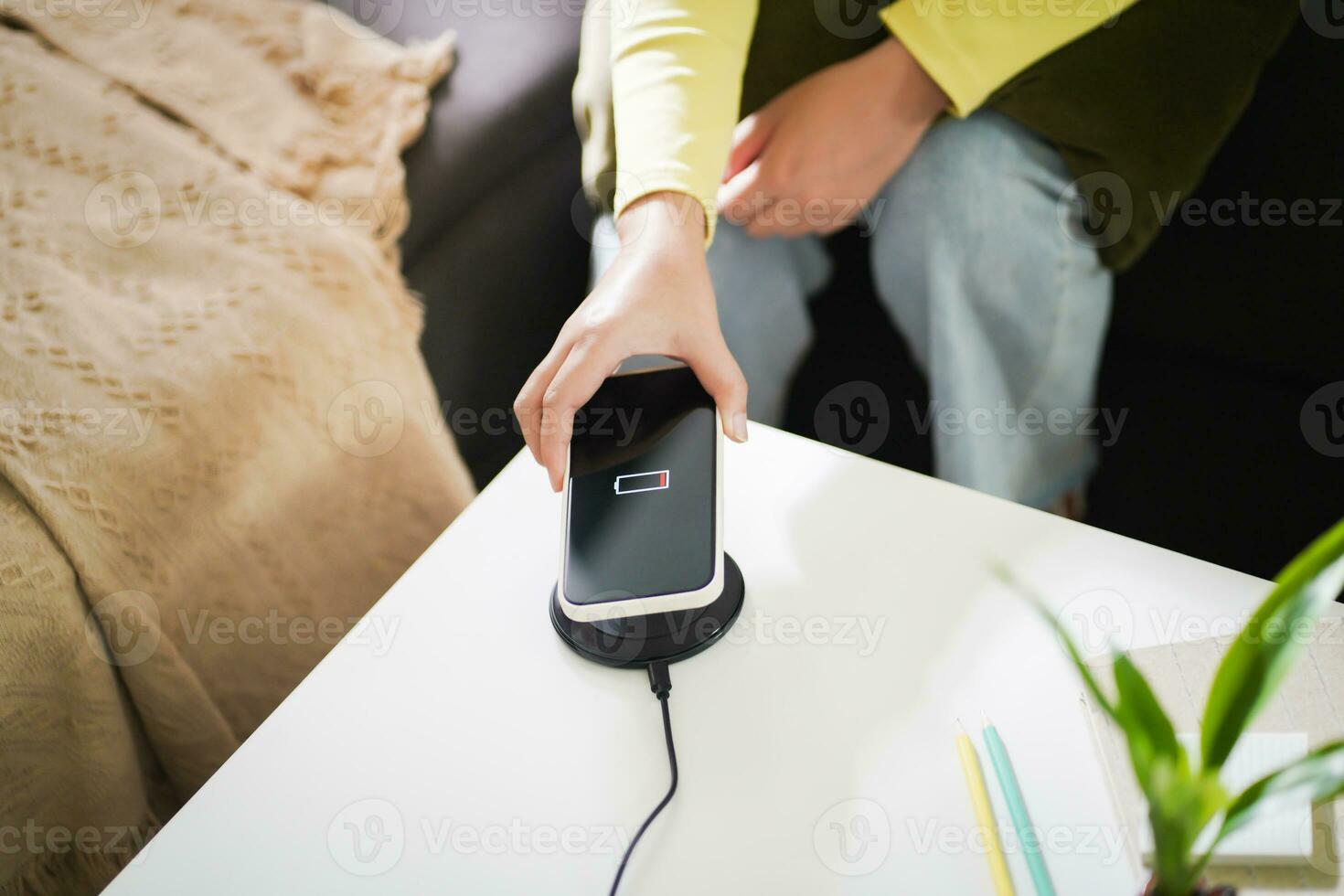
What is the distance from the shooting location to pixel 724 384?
0.55 metres

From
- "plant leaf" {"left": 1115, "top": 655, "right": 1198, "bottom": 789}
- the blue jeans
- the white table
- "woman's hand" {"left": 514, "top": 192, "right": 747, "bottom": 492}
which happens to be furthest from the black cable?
the blue jeans

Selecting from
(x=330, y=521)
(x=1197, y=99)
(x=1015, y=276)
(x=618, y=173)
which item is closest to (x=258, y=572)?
(x=330, y=521)

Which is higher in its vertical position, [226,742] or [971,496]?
[971,496]

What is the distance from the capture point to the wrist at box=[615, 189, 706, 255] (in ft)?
1.93

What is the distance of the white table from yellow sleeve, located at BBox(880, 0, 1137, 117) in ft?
1.13

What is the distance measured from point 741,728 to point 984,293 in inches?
19.2

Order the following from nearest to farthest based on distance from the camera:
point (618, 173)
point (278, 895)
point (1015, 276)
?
1. point (278, 895)
2. point (618, 173)
3. point (1015, 276)

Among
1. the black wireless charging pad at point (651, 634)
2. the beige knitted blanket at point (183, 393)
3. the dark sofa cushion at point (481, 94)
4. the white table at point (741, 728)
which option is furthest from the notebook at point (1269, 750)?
the dark sofa cushion at point (481, 94)

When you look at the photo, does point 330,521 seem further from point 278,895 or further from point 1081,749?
point 1081,749

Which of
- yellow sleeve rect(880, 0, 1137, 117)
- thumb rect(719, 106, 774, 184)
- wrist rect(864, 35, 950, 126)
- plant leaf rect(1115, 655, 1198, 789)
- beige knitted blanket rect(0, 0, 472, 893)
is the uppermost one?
yellow sleeve rect(880, 0, 1137, 117)

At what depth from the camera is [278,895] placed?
0.42 metres

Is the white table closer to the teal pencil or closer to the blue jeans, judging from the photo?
the teal pencil

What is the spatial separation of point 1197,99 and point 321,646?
855 millimetres

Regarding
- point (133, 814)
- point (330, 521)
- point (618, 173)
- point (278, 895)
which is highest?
point (618, 173)
